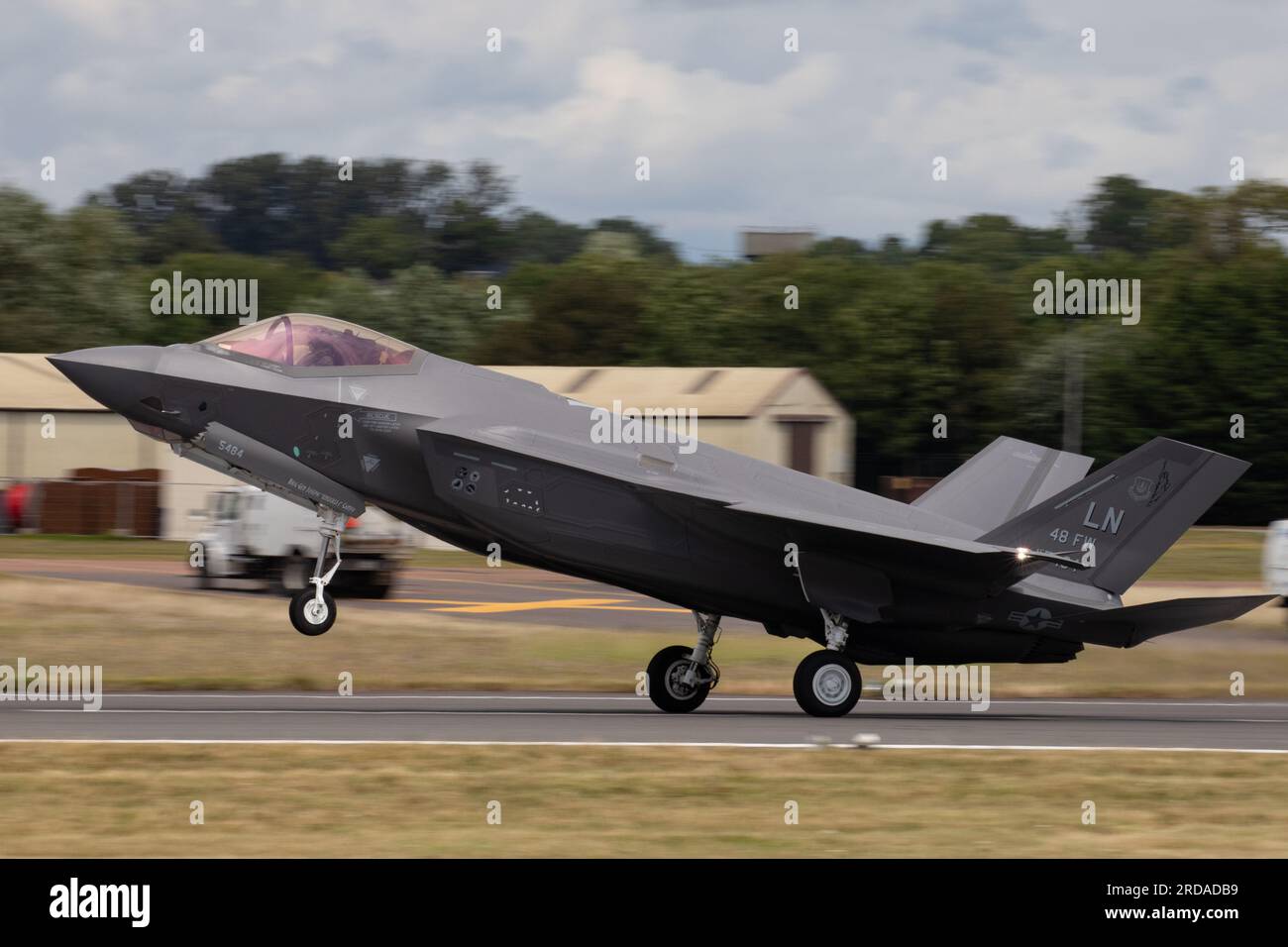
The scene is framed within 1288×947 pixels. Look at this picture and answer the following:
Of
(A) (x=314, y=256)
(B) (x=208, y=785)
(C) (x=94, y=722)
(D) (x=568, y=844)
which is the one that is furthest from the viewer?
(A) (x=314, y=256)

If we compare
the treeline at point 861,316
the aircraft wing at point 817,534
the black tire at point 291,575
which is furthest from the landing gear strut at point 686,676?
the treeline at point 861,316

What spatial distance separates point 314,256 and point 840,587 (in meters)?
124

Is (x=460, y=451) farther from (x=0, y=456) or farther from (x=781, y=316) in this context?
(x=781, y=316)

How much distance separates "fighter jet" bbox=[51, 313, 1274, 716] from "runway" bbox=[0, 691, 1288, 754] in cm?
79

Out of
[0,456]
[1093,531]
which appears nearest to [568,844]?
[1093,531]

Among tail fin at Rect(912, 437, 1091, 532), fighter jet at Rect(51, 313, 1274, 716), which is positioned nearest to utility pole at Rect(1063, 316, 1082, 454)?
tail fin at Rect(912, 437, 1091, 532)

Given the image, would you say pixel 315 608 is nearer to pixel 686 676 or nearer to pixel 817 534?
pixel 686 676

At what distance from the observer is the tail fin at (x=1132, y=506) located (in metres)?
16.1

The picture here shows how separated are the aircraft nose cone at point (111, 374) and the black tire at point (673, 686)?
5908mm

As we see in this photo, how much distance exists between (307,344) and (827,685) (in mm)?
6096

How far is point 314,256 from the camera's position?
135 metres

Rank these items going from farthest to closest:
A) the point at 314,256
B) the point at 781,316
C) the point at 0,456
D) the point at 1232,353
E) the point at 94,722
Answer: the point at 314,256 < the point at 781,316 < the point at 1232,353 < the point at 0,456 < the point at 94,722
